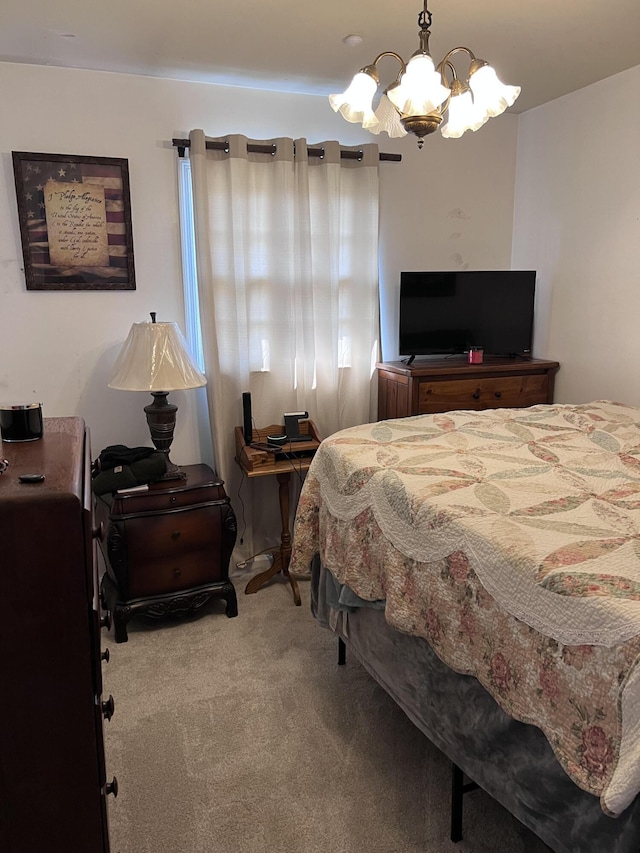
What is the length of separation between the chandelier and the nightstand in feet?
5.38

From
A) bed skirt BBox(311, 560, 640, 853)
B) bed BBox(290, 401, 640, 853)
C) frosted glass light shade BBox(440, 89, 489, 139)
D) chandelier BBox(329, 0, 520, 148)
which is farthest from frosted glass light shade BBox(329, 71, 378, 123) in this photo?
bed skirt BBox(311, 560, 640, 853)

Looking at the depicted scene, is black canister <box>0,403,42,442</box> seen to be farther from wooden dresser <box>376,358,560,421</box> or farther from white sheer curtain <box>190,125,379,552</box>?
wooden dresser <box>376,358,560,421</box>

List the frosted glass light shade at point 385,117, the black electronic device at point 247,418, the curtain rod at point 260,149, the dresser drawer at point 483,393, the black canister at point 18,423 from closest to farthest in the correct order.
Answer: the black canister at point 18,423 → the frosted glass light shade at point 385,117 → the curtain rod at point 260,149 → the black electronic device at point 247,418 → the dresser drawer at point 483,393

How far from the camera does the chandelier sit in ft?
5.52

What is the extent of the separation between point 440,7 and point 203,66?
1.10 metres

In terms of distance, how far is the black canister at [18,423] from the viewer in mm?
1312

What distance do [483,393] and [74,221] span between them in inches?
85.4

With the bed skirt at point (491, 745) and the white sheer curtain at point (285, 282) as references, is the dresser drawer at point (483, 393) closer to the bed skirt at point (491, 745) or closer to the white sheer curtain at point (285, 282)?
the white sheer curtain at point (285, 282)

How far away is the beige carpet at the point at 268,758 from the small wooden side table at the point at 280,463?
1.37 feet

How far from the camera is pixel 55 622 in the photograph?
95cm

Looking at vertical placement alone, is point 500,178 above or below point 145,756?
above

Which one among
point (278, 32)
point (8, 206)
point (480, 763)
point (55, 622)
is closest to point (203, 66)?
point (278, 32)

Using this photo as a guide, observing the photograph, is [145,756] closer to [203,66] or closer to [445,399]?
[445,399]

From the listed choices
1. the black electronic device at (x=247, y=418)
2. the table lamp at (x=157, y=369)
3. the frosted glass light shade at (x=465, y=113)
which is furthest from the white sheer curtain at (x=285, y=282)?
the frosted glass light shade at (x=465, y=113)
